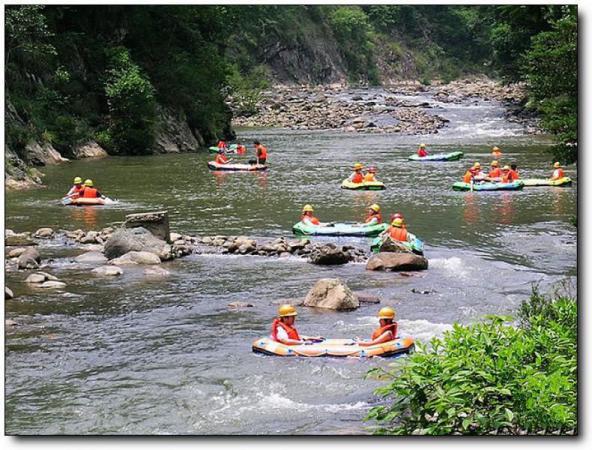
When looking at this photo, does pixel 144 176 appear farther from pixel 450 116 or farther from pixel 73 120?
pixel 450 116

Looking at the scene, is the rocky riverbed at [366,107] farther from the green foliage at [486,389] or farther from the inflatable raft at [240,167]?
the green foliage at [486,389]

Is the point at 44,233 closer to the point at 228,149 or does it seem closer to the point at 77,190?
the point at 77,190

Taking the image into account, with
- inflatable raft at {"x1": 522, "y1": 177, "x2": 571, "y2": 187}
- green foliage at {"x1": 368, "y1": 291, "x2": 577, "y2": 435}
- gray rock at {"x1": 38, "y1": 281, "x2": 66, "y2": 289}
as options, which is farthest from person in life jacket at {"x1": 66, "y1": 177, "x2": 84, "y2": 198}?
green foliage at {"x1": 368, "y1": 291, "x2": 577, "y2": 435}

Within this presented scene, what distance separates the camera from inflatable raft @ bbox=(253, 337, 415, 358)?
36.7 feet

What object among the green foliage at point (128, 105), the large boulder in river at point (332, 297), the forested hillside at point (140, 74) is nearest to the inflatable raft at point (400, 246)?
the large boulder in river at point (332, 297)

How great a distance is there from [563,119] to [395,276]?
191 inches

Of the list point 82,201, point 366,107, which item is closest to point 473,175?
point 82,201

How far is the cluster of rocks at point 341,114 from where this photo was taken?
51188 millimetres

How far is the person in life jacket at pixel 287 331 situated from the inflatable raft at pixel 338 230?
8264 mm

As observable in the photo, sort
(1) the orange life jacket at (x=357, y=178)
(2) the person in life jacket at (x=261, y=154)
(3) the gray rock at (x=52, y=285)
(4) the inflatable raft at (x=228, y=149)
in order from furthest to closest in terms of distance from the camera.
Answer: (4) the inflatable raft at (x=228, y=149), (2) the person in life jacket at (x=261, y=154), (1) the orange life jacket at (x=357, y=178), (3) the gray rock at (x=52, y=285)

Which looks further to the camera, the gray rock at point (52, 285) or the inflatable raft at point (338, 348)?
the gray rock at point (52, 285)

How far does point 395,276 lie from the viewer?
16125mm

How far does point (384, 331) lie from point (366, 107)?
47791 mm

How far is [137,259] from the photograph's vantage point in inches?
671
